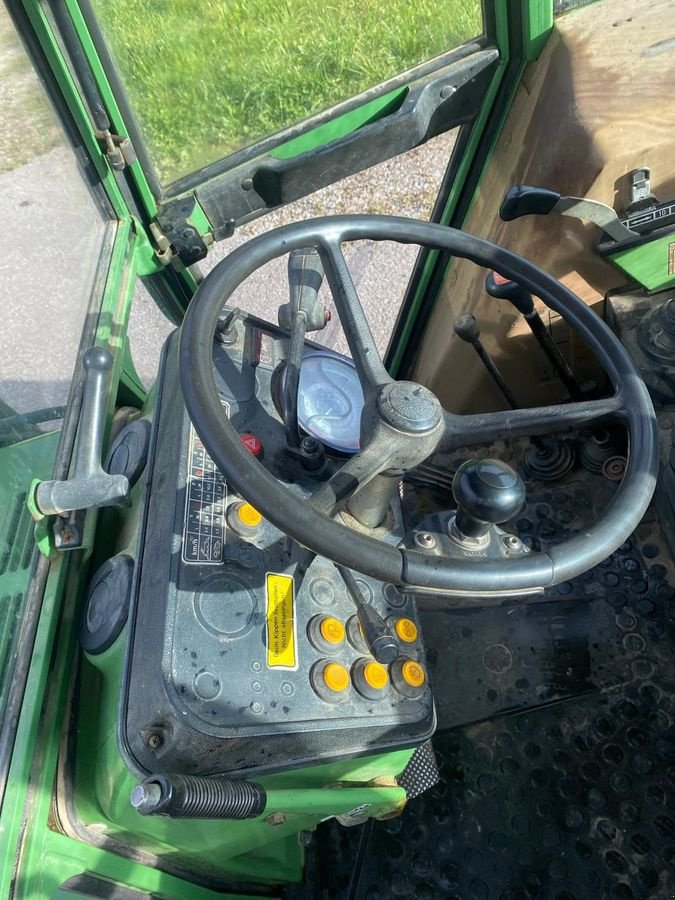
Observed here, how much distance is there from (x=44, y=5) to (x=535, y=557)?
1.13 meters

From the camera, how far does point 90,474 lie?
1052 mm

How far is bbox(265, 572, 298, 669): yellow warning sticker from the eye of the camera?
102cm

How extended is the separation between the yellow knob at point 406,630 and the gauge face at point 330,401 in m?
0.31

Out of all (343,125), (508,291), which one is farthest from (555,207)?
(343,125)

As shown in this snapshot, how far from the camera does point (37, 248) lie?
46.3 inches

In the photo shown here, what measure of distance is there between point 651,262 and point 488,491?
32.6 inches

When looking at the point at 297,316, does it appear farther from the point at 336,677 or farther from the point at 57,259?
the point at 336,677

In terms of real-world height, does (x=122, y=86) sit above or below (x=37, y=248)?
above

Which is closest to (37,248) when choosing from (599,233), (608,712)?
(599,233)

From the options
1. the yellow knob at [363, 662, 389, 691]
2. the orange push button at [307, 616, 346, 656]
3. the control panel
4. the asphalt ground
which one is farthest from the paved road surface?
the yellow knob at [363, 662, 389, 691]

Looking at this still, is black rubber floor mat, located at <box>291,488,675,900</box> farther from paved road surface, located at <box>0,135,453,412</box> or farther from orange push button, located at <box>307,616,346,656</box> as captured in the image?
paved road surface, located at <box>0,135,453,412</box>

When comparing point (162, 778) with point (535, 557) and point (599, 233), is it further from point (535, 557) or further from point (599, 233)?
point (599, 233)

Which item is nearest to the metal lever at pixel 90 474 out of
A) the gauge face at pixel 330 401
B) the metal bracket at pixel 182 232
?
the gauge face at pixel 330 401

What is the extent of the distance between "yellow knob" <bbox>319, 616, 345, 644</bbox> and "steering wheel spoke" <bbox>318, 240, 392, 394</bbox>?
37cm
